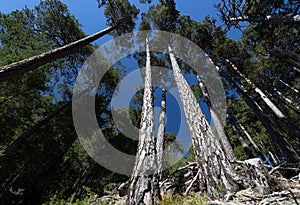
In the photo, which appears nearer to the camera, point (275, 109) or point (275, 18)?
point (275, 18)

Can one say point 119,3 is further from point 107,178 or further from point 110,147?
point 107,178

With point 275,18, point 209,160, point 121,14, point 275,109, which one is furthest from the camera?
point 121,14

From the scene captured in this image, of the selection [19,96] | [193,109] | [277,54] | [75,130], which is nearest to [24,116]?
[19,96]

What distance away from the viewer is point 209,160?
9.79ft

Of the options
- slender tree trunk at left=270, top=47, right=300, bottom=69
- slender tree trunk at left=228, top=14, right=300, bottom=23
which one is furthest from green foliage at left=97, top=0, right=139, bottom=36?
slender tree trunk at left=270, top=47, right=300, bottom=69

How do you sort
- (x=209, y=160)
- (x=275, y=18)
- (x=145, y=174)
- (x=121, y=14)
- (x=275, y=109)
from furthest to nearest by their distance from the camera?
(x=121, y=14), (x=275, y=109), (x=275, y=18), (x=209, y=160), (x=145, y=174)

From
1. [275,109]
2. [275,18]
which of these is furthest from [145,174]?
[275,109]

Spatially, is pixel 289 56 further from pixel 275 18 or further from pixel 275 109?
pixel 275 109

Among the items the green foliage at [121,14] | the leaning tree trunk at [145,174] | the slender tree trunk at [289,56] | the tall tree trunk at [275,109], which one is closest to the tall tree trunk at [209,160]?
the leaning tree trunk at [145,174]

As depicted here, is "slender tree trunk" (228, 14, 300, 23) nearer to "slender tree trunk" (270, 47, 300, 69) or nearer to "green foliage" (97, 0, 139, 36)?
"slender tree trunk" (270, 47, 300, 69)

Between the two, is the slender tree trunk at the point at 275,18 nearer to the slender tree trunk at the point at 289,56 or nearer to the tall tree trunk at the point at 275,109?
the slender tree trunk at the point at 289,56

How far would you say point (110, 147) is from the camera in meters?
12.4

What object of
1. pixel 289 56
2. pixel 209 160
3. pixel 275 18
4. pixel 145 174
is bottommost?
pixel 145 174

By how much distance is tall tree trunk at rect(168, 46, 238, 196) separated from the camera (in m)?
2.57
